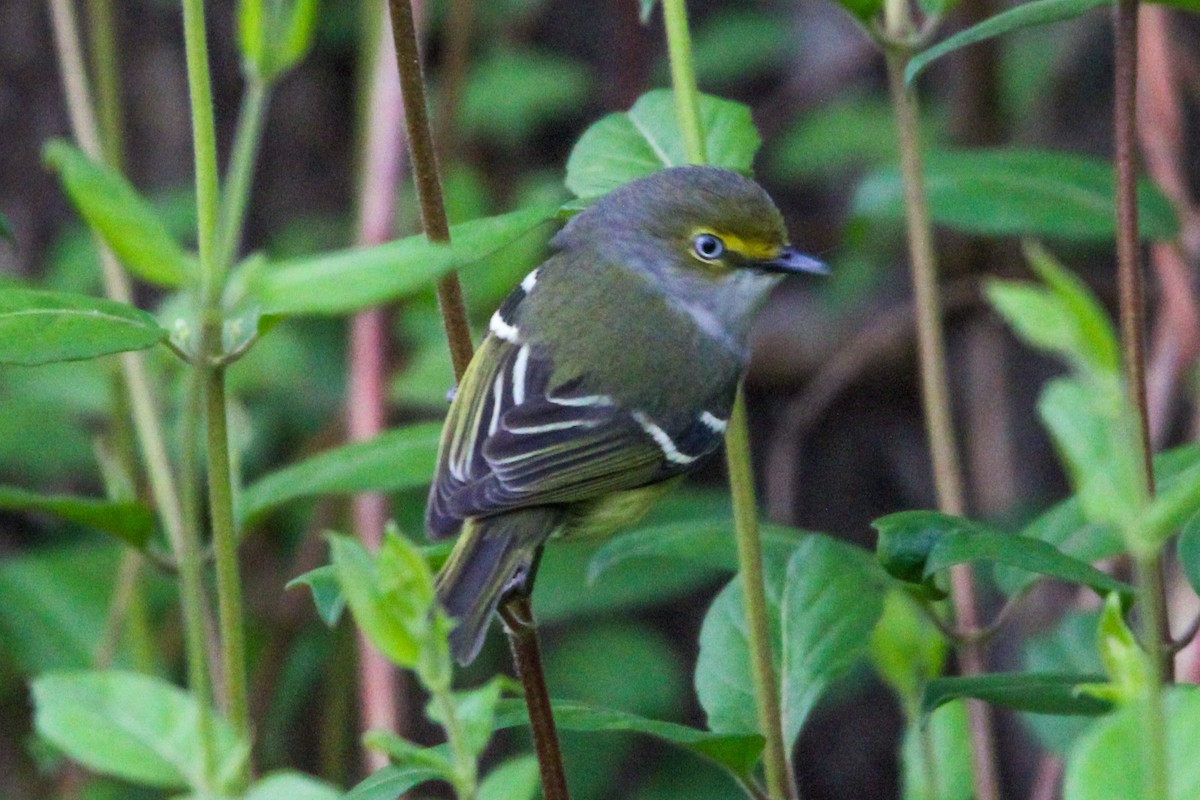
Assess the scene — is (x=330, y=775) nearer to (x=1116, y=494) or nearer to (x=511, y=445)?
(x=511, y=445)

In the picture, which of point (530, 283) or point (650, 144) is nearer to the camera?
point (650, 144)

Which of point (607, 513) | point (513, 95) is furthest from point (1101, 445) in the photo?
point (513, 95)

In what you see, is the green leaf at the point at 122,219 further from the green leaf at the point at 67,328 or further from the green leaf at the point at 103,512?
the green leaf at the point at 103,512

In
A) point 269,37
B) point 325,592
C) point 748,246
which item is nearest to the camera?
point 269,37

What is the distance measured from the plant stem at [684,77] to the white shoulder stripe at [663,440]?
557 millimetres

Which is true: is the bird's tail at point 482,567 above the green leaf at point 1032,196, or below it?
below

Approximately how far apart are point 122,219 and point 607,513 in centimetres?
136

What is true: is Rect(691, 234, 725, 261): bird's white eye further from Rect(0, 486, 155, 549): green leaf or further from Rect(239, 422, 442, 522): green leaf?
Rect(0, 486, 155, 549): green leaf

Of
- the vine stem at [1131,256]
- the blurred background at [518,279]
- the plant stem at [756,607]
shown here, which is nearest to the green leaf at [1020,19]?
the vine stem at [1131,256]

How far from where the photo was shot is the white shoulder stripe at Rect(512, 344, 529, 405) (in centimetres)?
211

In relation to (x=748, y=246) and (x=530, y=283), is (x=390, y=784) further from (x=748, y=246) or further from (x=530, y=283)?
(x=748, y=246)

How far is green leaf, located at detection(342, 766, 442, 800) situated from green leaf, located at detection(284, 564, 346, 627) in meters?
0.15

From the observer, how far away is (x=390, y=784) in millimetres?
1474

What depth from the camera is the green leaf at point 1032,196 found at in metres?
2.50
